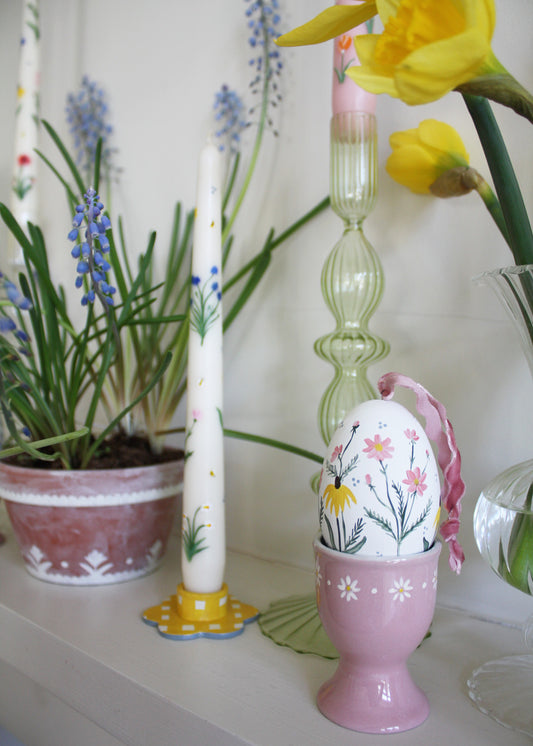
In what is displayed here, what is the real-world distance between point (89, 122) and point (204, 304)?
409mm

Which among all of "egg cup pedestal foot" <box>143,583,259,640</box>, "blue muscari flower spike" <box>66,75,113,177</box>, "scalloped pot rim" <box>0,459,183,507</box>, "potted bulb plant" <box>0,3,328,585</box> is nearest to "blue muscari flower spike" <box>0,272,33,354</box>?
"potted bulb plant" <box>0,3,328,585</box>

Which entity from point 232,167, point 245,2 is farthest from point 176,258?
point 245,2

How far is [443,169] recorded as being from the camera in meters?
0.43

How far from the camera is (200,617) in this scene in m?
0.43

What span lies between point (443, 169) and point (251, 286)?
191mm

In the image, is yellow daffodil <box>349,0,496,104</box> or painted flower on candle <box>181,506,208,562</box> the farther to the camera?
painted flower on candle <box>181,506,208,562</box>

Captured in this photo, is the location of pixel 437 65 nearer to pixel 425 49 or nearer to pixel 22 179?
pixel 425 49

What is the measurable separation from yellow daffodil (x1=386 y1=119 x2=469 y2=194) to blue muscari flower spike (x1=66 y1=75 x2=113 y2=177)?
39cm

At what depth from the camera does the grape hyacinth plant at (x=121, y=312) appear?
0.45 metres

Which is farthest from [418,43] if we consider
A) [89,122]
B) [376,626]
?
[89,122]

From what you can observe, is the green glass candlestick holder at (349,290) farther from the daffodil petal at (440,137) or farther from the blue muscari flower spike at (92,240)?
the blue muscari flower spike at (92,240)

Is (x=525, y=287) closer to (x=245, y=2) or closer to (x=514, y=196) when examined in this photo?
(x=514, y=196)

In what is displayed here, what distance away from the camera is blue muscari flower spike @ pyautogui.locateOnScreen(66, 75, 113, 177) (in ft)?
2.41

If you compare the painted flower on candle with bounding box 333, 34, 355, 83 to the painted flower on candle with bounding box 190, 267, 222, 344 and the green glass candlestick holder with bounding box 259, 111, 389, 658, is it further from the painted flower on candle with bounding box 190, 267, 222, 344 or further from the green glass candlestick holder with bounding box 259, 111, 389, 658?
the painted flower on candle with bounding box 190, 267, 222, 344
